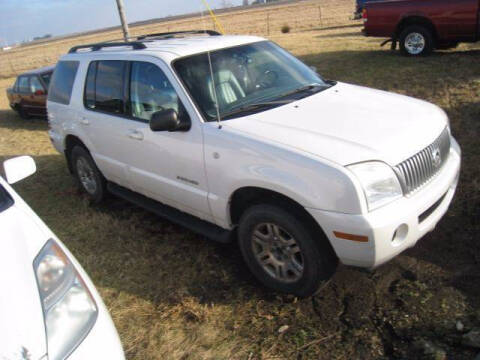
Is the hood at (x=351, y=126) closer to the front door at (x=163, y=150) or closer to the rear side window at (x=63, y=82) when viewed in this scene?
the front door at (x=163, y=150)

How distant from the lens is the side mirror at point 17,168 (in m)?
2.96

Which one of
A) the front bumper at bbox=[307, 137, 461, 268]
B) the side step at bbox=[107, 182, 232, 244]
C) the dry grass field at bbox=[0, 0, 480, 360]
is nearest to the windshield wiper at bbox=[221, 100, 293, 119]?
the side step at bbox=[107, 182, 232, 244]

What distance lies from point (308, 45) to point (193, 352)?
531 inches

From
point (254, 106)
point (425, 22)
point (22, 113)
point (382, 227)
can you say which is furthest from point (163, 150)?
point (22, 113)

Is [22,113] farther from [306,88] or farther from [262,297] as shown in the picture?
[262,297]

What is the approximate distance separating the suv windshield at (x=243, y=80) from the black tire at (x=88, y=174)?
213cm

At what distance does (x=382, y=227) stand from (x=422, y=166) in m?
0.64

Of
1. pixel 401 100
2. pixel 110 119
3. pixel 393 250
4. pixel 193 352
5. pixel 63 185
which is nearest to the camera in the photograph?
pixel 393 250

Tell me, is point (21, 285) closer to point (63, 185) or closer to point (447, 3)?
point (63, 185)

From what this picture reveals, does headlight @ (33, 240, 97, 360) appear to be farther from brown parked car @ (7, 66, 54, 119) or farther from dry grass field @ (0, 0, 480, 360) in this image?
brown parked car @ (7, 66, 54, 119)

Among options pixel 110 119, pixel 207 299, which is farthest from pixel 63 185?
pixel 207 299

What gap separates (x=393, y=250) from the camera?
105 inches

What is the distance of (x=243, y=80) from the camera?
148 inches

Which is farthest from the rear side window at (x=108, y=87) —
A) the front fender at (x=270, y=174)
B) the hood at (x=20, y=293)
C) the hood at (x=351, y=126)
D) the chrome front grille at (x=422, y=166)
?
the chrome front grille at (x=422, y=166)
